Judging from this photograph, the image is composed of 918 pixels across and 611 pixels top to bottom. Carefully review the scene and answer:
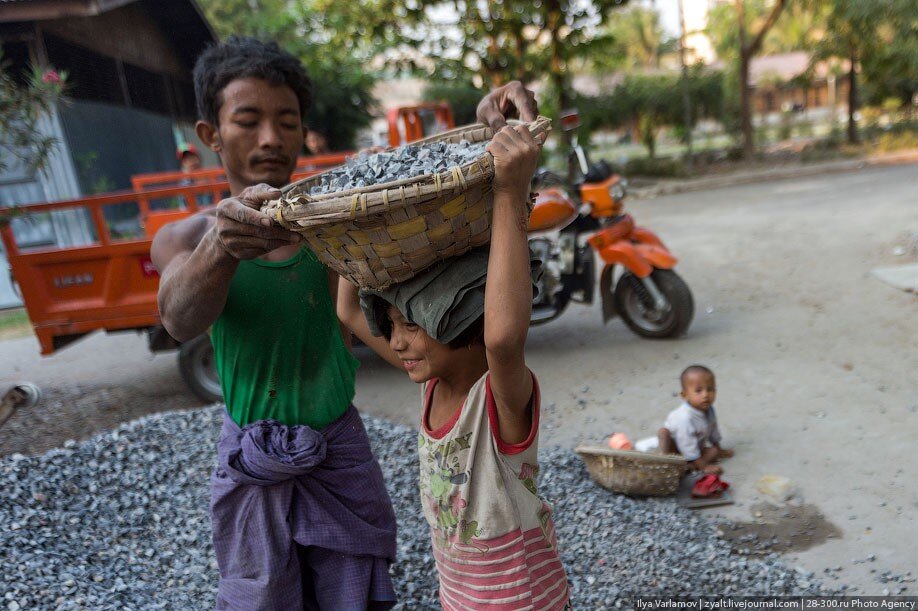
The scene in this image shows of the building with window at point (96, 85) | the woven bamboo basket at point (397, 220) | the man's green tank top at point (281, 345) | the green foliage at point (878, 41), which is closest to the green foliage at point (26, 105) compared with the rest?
the man's green tank top at point (281, 345)

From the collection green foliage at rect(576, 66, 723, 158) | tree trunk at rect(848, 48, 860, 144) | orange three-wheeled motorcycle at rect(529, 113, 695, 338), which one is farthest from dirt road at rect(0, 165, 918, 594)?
green foliage at rect(576, 66, 723, 158)

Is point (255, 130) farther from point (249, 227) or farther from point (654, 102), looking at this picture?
point (654, 102)

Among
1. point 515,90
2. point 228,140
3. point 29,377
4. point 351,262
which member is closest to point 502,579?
point 351,262

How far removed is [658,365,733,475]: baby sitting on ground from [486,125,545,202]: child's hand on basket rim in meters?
2.46

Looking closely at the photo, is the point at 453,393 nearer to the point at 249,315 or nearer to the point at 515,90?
the point at 249,315

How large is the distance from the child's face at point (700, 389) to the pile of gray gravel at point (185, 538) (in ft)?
1.88

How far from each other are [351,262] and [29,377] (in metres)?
6.46

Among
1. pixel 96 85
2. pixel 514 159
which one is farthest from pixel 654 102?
pixel 514 159

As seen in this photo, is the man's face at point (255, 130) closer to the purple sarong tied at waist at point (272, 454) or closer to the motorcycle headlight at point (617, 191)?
the purple sarong tied at waist at point (272, 454)

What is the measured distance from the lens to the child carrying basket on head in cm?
134

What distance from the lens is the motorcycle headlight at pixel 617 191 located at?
17.4 ft

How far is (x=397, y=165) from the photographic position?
140 centimetres

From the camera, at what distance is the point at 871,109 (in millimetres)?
20031

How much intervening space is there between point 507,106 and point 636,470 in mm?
1973
